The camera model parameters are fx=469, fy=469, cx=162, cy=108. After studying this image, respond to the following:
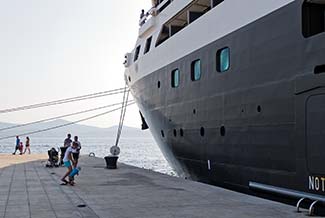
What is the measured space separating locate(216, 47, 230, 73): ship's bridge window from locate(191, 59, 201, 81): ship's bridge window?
1.20 meters

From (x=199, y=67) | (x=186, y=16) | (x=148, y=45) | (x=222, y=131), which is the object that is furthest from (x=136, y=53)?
(x=222, y=131)

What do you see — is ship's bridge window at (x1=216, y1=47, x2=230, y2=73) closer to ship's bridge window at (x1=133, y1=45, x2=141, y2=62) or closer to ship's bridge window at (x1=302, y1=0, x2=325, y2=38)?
ship's bridge window at (x1=302, y1=0, x2=325, y2=38)

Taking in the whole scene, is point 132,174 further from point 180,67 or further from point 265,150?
point 265,150

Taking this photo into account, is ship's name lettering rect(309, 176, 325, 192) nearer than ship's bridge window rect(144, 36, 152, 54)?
Yes

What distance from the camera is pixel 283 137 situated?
9008 millimetres

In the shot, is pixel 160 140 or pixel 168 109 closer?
pixel 168 109

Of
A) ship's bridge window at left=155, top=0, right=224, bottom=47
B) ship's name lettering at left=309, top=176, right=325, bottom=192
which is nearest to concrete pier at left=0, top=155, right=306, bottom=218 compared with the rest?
ship's name lettering at left=309, top=176, right=325, bottom=192

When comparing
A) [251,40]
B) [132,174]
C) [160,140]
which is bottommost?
[132,174]

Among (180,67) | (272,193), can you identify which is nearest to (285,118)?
(272,193)

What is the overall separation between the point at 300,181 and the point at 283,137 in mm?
910

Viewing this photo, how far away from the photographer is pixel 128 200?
31.2 ft

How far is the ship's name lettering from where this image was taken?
26.0 feet

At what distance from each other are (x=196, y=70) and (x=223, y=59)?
1.76 m

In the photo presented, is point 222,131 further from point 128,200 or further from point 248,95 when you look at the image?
point 128,200
